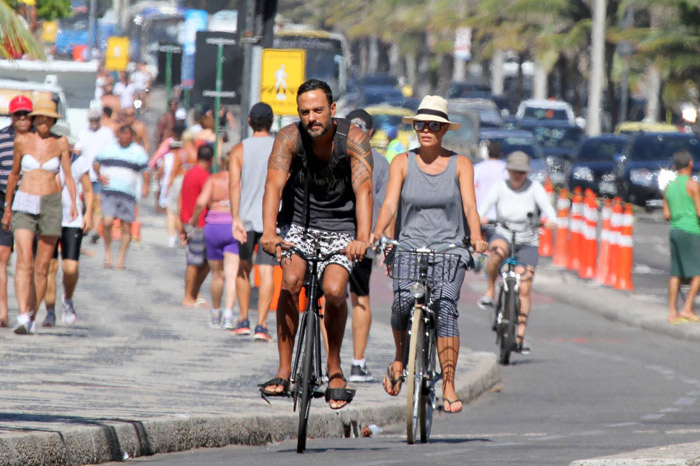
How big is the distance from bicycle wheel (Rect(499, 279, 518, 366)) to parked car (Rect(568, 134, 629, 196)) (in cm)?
2288

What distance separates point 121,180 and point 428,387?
1241 cm

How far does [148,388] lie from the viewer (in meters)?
10.2

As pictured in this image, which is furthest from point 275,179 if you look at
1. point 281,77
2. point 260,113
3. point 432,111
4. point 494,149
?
point 494,149

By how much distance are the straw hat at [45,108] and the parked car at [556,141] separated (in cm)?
2877

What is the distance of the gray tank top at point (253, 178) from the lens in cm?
1315

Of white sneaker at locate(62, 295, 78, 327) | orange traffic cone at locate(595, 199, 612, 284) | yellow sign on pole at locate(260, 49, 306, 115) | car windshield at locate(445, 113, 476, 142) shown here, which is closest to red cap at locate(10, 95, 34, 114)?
white sneaker at locate(62, 295, 78, 327)

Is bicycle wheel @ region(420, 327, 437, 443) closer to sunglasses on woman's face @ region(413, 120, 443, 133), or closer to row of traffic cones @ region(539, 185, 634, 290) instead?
sunglasses on woman's face @ region(413, 120, 443, 133)

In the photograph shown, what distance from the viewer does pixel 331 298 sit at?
863 centimetres

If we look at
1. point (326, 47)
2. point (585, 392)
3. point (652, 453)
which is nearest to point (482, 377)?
point (585, 392)

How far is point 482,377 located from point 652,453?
4.83m

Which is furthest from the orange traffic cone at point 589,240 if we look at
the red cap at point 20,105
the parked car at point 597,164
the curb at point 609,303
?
the parked car at point 597,164

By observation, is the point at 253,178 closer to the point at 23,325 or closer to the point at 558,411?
the point at 23,325

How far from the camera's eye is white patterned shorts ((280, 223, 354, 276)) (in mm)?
8617

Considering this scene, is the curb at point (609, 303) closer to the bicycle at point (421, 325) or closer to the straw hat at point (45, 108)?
the straw hat at point (45, 108)
